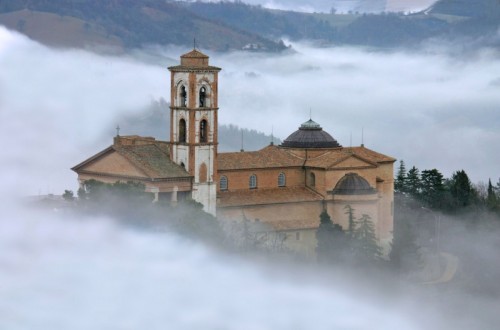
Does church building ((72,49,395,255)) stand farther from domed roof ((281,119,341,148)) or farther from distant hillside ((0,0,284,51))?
distant hillside ((0,0,284,51))

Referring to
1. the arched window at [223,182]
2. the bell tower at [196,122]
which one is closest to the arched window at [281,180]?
the arched window at [223,182]

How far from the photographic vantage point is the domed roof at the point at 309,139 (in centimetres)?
9650

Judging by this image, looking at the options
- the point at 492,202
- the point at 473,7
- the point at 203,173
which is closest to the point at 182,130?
the point at 203,173

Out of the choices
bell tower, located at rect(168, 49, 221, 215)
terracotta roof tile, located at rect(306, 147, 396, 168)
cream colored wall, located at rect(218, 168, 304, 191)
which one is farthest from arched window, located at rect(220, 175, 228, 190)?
terracotta roof tile, located at rect(306, 147, 396, 168)

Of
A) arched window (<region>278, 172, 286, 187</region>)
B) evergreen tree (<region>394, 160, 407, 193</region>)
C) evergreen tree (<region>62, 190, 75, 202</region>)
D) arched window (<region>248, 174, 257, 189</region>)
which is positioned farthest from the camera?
evergreen tree (<region>394, 160, 407, 193</region>)

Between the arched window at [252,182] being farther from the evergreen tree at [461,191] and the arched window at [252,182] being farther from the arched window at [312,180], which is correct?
the evergreen tree at [461,191]

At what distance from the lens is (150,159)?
291 feet

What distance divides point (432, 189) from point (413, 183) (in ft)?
4.46

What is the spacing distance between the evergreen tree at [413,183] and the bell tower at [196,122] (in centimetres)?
1909

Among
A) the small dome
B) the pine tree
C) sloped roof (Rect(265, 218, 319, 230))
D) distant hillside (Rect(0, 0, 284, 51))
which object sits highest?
distant hillside (Rect(0, 0, 284, 51))

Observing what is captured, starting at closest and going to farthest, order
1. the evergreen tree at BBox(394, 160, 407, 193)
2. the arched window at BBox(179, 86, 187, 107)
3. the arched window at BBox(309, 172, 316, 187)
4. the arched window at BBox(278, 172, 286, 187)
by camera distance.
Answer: the arched window at BBox(179, 86, 187, 107) → the arched window at BBox(278, 172, 286, 187) → the arched window at BBox(309, 172, 316, 187) → the evergreen tree at BBox(394, 160, 407, 193)

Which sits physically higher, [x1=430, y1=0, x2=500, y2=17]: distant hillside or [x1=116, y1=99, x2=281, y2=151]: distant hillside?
[x1=430, y1=0, x2=500, y2=17]: distant hillside

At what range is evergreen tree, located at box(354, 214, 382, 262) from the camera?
90.0m

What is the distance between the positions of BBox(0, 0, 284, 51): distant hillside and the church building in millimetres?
45853
